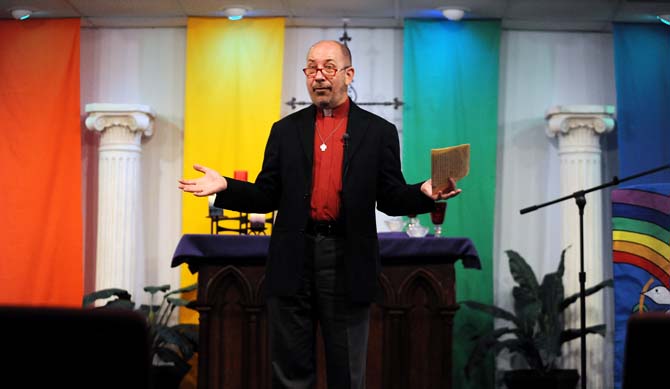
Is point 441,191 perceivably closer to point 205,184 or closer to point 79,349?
point 205,184

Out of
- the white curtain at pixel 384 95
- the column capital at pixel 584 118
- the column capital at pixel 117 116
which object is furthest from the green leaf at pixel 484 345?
the column capital at pixel 117 116

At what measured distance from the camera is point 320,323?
3045 millimetres

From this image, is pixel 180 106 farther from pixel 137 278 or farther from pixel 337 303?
pixel 337 303

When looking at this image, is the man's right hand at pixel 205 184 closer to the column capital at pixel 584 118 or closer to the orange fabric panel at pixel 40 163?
the orange fabric panel at pixel 40 163

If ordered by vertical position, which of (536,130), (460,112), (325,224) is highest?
(460,112)

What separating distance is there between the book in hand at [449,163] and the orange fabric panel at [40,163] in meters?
4.44

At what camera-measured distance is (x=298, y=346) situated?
9.90ft

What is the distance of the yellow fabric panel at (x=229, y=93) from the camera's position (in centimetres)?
671

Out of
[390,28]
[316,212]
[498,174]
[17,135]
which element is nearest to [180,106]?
[17,135]

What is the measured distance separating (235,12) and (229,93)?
0.61 m

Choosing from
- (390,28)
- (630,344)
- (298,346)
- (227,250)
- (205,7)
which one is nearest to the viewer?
(630,344)

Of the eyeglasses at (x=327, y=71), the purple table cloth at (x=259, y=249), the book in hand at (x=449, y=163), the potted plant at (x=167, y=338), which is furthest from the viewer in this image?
the potted plant at (x=167, y=338)

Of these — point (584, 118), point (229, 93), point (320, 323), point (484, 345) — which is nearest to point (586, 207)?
point (584, 118)

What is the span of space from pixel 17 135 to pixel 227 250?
2911 mm
